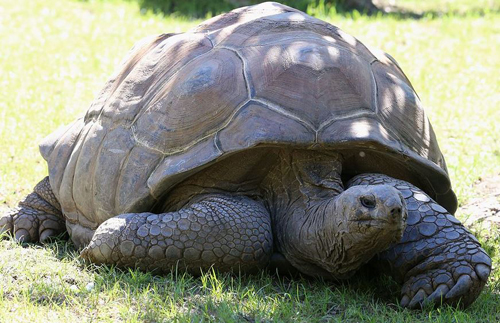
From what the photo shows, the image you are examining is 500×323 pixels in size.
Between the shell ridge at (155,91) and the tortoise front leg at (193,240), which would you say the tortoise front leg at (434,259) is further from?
the shell ridge at (155,91)

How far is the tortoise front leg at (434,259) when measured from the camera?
3.37 meters

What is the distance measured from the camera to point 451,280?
338 cm

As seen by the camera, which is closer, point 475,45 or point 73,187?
point 73,187

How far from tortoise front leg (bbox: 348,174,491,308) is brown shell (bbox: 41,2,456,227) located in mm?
338

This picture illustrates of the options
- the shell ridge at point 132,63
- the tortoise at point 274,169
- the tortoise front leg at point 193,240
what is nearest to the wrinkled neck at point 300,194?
the tortoise at point 274,169

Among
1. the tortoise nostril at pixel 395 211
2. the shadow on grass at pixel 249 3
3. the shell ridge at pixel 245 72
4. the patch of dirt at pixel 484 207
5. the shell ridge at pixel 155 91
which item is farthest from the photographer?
the shadow on grass at pixel 249 3

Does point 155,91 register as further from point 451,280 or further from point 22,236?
point 451,280

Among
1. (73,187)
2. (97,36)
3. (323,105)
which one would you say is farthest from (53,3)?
(323,105)

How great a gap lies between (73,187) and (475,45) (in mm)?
6304

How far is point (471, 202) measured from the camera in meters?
5.17

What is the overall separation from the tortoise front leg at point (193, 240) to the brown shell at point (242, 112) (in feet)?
0.67

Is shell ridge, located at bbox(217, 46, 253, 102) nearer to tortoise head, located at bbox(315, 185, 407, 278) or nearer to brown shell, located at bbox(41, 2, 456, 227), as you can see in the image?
brown shell, located at bbox(41, 2, 456, 227)

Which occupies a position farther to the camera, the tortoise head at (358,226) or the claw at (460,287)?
the claw at (460,287)

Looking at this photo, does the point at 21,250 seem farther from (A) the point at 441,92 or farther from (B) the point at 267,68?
(A) the point at 441,92
